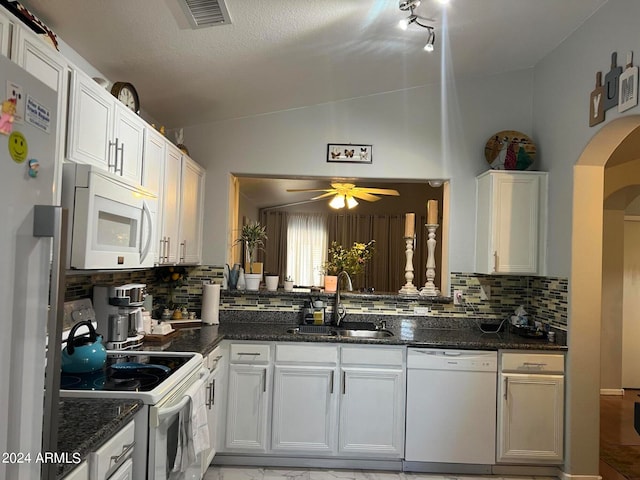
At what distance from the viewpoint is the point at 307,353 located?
10.8 feet

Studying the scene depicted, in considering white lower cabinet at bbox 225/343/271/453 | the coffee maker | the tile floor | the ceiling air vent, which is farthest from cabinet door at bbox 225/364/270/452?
the ceiling air vent

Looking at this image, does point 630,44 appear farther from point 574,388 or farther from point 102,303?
point 102,303

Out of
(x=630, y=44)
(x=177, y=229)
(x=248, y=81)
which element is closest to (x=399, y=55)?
(x=248, y=81)

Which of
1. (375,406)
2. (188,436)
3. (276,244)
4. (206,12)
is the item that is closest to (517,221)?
(375,406)

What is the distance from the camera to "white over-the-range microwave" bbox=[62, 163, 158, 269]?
1831mm

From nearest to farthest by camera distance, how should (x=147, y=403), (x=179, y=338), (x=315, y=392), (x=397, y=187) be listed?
(x=147, y=403) → (x=179, y=338) → (x=315, y=392) → (x=397, y=187)

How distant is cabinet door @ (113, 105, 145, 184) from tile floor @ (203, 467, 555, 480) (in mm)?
2002

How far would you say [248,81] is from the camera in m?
3.21

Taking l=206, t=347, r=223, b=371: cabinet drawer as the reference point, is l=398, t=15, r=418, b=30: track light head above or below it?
above

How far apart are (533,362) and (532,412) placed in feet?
1.09

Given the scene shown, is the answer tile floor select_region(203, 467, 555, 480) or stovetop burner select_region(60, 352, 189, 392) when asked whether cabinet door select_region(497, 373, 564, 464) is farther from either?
stovetop burner select_region(60, 352, 189, 392)

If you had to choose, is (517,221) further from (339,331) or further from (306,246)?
(306,246)

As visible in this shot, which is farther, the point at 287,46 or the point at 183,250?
the point at 183,250

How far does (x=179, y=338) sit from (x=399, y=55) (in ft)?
7.76
